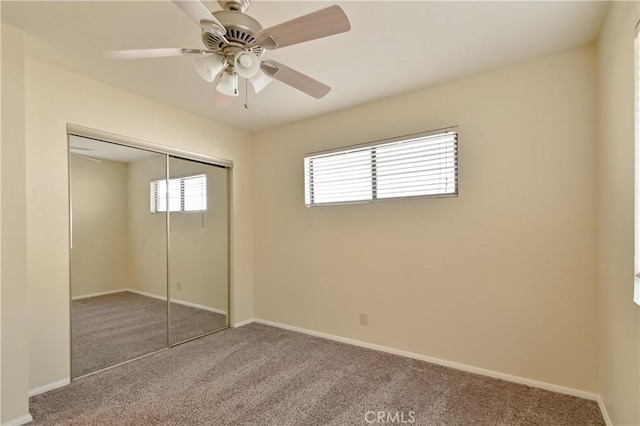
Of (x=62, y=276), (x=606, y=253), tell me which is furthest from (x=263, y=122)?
(x=606, y=253)

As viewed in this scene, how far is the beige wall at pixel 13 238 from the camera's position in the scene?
6.33ft

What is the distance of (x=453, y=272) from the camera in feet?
8.85

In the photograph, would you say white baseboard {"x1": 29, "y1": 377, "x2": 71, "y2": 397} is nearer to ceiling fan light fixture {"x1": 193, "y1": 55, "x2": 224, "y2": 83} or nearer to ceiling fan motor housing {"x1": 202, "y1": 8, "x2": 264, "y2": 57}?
ceiling fan light fixture {"x1": 193, "y1": 55, "x2": 224, "y2": 83}

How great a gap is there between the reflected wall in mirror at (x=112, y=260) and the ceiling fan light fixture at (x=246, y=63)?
1.91 meters

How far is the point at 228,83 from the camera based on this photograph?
1.76 m

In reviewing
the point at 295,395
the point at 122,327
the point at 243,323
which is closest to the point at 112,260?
the point at 122,327

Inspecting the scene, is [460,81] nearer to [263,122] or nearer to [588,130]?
[588,130]

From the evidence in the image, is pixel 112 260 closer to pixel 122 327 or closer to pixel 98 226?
pixel 98 226

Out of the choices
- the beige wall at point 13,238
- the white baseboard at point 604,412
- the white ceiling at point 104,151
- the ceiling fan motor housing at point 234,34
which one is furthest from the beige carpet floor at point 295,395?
the ceiling fan motor housing at point 234,34

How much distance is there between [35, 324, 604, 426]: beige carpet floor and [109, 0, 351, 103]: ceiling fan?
213 cm

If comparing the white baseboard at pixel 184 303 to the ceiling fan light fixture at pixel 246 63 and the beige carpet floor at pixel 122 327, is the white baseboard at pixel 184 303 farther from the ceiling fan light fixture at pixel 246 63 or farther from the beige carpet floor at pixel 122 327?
the ceiling fan light fixture at pixel 246 63

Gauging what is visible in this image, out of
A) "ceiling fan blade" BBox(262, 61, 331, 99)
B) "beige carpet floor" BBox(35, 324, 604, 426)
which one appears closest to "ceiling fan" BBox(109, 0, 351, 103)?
"ceiling fan blade" BBox(262, 61, 331, 99)

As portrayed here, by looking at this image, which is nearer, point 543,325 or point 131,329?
point 543,325

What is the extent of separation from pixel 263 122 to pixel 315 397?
2.93 metres
